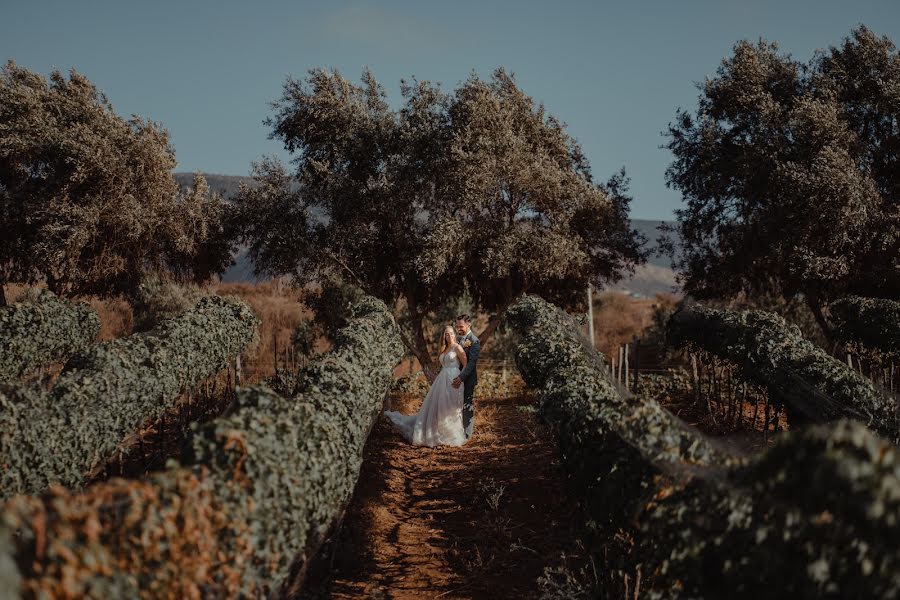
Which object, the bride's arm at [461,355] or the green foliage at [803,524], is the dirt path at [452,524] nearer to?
the bride's arm at [461,355]

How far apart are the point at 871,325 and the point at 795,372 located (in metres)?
6.16

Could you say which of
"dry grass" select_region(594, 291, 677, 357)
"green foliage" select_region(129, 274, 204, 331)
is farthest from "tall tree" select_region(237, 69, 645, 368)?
"dry grass" select_region(594, 291, 677, 357)

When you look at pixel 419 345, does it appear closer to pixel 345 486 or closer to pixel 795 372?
pixel 795 372

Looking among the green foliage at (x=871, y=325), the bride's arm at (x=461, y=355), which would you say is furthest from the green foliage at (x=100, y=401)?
the green foliage at (x=871, y=325)

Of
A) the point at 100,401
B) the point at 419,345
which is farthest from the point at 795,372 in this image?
the point at 419,345

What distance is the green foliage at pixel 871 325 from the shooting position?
50.1 ft

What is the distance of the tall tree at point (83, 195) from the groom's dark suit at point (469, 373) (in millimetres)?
10030

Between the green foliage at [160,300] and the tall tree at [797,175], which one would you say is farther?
the green foliage at [160,300]

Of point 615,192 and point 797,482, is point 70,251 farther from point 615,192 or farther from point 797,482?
point 797,482

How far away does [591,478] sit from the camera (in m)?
6.59

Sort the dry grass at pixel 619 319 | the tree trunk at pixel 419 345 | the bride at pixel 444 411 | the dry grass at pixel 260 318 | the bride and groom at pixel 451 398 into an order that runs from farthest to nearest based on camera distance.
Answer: the dry grass at pixel 619 319 → the dry grass at pixel 260 318 → the tree trunk at pixel 419 345 → the bride at pixel 444 411 → the bride and groom at pixel 451 398

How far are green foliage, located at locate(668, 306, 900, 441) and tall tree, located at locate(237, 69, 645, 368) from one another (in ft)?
18.0

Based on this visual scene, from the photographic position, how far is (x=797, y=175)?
58.8 ft

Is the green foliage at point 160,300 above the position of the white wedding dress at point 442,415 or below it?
above
